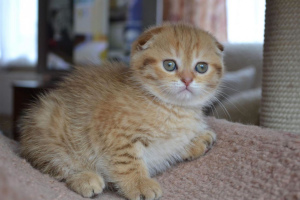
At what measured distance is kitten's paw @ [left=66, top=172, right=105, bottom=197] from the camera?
0.98 m

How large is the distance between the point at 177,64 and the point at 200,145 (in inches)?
11.2

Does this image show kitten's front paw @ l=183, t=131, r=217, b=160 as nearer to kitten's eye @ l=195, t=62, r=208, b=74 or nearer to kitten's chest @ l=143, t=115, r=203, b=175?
kitten's chest @ l=143, t=115, r=203, b=175

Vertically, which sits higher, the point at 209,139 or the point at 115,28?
the point at 115,28

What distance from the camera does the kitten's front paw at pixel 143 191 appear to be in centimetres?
94

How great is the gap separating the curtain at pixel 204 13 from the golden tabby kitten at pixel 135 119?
211 centimetres

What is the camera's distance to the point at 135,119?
105cm

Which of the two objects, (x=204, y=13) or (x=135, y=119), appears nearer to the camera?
(x=135, y=119)

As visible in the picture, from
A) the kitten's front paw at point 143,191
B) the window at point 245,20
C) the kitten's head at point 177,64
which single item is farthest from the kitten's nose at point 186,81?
the window at point 245,20

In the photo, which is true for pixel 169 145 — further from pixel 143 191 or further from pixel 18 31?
pixel 18 31

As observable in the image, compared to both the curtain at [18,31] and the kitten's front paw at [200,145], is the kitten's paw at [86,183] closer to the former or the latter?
the kitten's front paw at [200,145]

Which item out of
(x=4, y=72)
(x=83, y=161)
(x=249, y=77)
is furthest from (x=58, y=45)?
(x=83, y=161)

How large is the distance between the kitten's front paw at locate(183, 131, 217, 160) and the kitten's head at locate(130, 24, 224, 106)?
0.12 metres

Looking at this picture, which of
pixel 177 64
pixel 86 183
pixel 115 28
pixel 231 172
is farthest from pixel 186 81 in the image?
pixel 115 28

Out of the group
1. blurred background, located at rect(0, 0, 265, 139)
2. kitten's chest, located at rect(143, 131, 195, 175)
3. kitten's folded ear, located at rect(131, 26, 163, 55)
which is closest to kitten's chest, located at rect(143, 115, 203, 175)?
kitten's chest, located at rect(143, 131, 195, 175)
